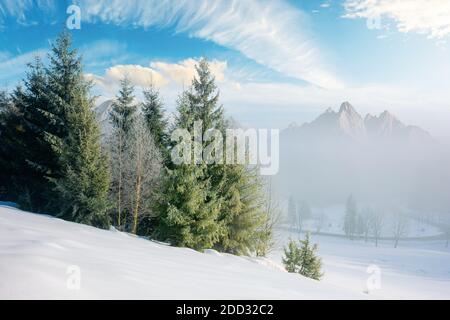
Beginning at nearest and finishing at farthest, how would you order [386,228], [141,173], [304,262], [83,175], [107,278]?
[107,278]
[83,175]
[141,173]
[304,262]
[386,228]

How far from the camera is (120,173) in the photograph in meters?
16.4

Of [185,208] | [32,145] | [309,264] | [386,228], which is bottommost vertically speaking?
[386,228]

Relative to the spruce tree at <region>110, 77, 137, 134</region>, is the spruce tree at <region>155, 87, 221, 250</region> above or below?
below

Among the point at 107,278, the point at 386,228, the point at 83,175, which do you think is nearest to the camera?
the point at 107,278

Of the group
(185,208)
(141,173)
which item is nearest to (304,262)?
(185,208)

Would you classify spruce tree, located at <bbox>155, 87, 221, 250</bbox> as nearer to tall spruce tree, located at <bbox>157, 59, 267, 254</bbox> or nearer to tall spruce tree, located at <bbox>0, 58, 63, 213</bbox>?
tall spruce tree, located at <bbox>157, 59, 267, 254</bbox>

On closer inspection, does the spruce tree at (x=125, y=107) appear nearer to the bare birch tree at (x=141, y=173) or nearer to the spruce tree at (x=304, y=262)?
the bare birch tree at (x=141, y=173)

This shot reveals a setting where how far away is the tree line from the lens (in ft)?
43.0

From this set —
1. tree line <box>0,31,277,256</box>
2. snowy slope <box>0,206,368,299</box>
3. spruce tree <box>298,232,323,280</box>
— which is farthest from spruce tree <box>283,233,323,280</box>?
snowy slope <box>0,206,368,299</box>

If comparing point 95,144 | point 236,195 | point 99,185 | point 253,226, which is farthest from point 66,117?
point 253,226

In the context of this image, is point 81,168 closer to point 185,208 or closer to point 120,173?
point 120,173

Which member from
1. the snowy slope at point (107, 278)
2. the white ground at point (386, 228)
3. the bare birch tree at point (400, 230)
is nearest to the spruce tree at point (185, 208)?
the snowy slope at point (107, 278)

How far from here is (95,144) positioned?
1530 cm

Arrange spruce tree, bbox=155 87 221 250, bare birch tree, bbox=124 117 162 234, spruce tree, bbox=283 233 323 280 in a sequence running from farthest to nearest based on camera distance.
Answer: spruce tree, bbox=283 233 323 280
bare birch tree, bbox=124 117 162 234
spruce tree, bbox=155 87 221 250
